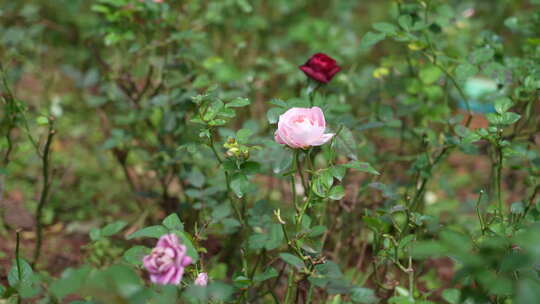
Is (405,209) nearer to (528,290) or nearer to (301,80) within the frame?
(528,290)

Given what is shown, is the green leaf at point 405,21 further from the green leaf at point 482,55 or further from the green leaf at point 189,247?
the green leaf at point 189,247

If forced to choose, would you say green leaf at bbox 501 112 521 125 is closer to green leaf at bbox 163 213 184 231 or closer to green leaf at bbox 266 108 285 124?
green leaf at bbox 266 108 285 124

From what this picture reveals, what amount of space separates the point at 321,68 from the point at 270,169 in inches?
24.1

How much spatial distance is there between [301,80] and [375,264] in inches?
41.9

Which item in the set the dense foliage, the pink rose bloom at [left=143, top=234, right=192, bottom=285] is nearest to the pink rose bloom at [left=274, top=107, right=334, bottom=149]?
the dense foliage

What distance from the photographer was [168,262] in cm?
101

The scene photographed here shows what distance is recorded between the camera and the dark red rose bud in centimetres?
147

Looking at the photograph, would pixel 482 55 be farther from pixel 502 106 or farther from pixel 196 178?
pixel 196 178

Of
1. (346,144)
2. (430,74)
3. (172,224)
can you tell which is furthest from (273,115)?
(430,74)

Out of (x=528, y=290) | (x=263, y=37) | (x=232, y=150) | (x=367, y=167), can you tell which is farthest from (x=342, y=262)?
(x=263, y=37)

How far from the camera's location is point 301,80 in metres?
2.35

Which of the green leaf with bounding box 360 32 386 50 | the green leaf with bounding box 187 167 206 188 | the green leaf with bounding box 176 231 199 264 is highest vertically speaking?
the green leaf with bounding box 360 32 386 50

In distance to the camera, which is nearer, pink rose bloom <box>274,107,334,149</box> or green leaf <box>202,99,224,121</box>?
pink rose bloom <box>274,107,334,149</box>

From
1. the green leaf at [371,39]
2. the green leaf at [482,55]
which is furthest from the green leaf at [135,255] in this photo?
the green leaf at [482,55]
